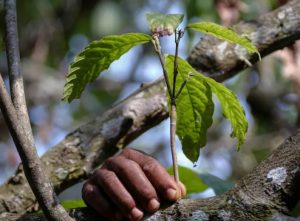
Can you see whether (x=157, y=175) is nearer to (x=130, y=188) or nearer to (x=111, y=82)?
(x=130, y=188)

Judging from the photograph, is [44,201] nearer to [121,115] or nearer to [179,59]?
[179,59]

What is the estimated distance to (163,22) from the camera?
141 centimetres

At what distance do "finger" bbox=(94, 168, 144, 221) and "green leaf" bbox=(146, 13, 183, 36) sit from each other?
0.32 meters

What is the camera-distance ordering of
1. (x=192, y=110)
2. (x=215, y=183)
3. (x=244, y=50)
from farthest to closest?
(x=244, y=50)
(x=215, y=183)
(x=192, y=110)

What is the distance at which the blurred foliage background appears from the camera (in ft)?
12.7

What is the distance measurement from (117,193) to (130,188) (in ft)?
0.10

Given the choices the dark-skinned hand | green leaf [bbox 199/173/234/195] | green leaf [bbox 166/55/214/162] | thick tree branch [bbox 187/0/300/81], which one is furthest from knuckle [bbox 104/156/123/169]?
thick tree branch [bbox 187/0/300/81]

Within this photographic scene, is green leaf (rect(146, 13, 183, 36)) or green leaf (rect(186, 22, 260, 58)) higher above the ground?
green leaf (rect(146, 13, 183, 36))

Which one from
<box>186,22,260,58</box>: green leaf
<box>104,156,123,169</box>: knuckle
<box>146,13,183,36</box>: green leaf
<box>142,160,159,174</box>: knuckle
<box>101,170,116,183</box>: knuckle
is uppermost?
<box>146,13,183,36</box>: green leaf

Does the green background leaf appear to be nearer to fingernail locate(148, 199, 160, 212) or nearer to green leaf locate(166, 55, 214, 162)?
green leaf locate(166, 55, 214, 162)

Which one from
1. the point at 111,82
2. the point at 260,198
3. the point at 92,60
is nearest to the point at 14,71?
Result: the point at 92,60

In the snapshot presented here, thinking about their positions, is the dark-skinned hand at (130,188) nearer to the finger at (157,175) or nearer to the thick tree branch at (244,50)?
the finger at (157,175)

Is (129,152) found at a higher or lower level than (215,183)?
higher

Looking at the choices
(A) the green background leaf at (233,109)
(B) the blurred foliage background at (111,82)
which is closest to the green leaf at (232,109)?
(A) the green background leaf at (233,109)
